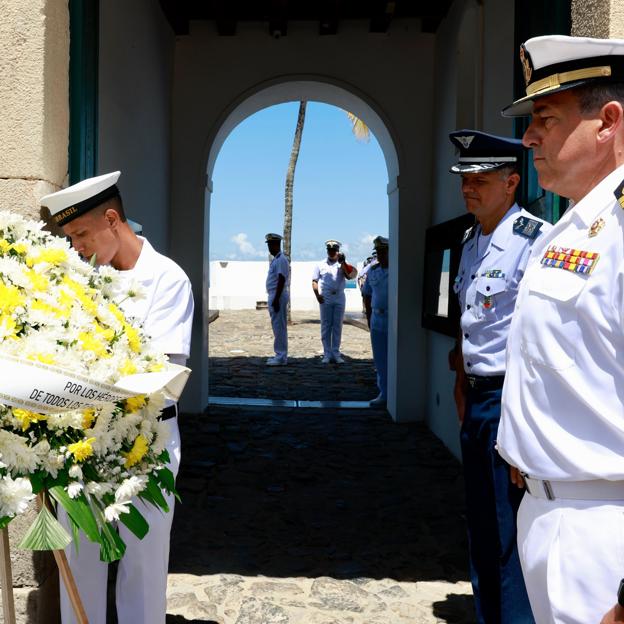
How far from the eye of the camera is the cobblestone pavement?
3.55 meters

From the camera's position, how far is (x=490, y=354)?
306cm

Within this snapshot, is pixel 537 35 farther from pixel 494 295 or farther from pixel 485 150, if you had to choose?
pixel 494 295

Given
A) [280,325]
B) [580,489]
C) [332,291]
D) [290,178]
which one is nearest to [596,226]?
[580,489]

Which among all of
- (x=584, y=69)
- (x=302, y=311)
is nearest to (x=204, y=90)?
(x=584, y=69)

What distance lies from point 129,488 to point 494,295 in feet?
6.61

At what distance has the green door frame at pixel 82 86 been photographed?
123 inches

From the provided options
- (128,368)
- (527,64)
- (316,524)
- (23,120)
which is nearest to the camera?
(128,368)

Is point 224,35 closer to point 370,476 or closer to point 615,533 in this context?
point 370,476

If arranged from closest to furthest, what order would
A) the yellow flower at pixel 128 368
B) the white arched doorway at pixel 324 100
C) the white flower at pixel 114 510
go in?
the white flower at pixel 114 510, the yellow flower at pixel 128 368, the white arched doorway at pixel 324 100

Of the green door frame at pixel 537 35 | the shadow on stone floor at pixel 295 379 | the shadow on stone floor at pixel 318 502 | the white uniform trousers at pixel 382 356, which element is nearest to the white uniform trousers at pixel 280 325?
A: the shadow on stone floor at pixel 295 379

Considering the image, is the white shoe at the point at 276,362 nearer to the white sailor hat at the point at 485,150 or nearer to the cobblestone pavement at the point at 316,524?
the cobblestone pavement at the point at 316,524

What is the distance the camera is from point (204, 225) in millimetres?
7828

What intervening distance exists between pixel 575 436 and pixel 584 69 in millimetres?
839

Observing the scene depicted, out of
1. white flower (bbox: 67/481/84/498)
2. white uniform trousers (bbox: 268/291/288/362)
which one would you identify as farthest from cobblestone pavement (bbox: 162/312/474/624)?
white uniform trousers (bbox: 268/291/288/362)
